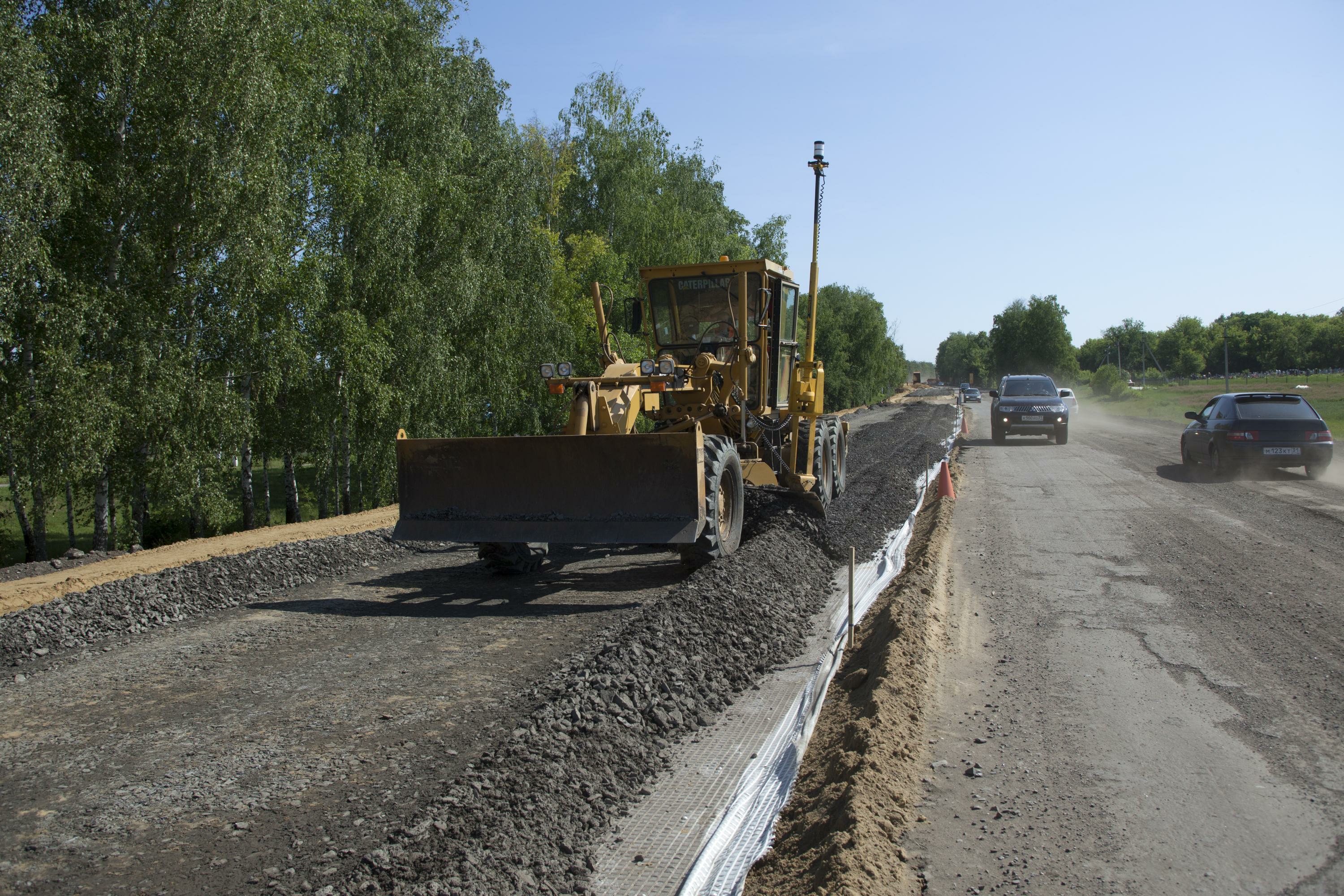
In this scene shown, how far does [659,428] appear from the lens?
9734mm

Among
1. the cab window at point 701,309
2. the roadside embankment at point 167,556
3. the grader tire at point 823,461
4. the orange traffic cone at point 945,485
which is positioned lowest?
the roadside embankment at point 167,556

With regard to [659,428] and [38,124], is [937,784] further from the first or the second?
[38,124]

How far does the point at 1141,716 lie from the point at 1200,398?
210ft

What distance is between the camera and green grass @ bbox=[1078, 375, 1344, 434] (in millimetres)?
38697

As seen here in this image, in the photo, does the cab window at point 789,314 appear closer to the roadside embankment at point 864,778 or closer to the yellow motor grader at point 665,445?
the yellow motor grader at point 665,445

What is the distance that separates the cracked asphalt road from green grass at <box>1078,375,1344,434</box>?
18.4m

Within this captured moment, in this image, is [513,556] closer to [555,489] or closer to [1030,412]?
[555,489]

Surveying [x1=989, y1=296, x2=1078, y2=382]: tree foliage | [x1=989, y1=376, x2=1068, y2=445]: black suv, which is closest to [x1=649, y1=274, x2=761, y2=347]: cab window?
[x1=989, y1=376, x2=1068, y2=445]: black suv

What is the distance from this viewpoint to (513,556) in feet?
29.0

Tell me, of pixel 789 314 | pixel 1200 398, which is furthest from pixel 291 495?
pixel 1200 398

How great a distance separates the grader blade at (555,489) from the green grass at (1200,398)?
22.1 meters

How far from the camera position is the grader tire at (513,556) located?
877cm

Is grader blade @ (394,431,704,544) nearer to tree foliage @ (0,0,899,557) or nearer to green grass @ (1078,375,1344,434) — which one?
tree foliage @ (0,0,899,557)

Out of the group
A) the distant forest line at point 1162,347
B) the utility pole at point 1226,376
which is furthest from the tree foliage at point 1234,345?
the utility pole at point 1226,376
